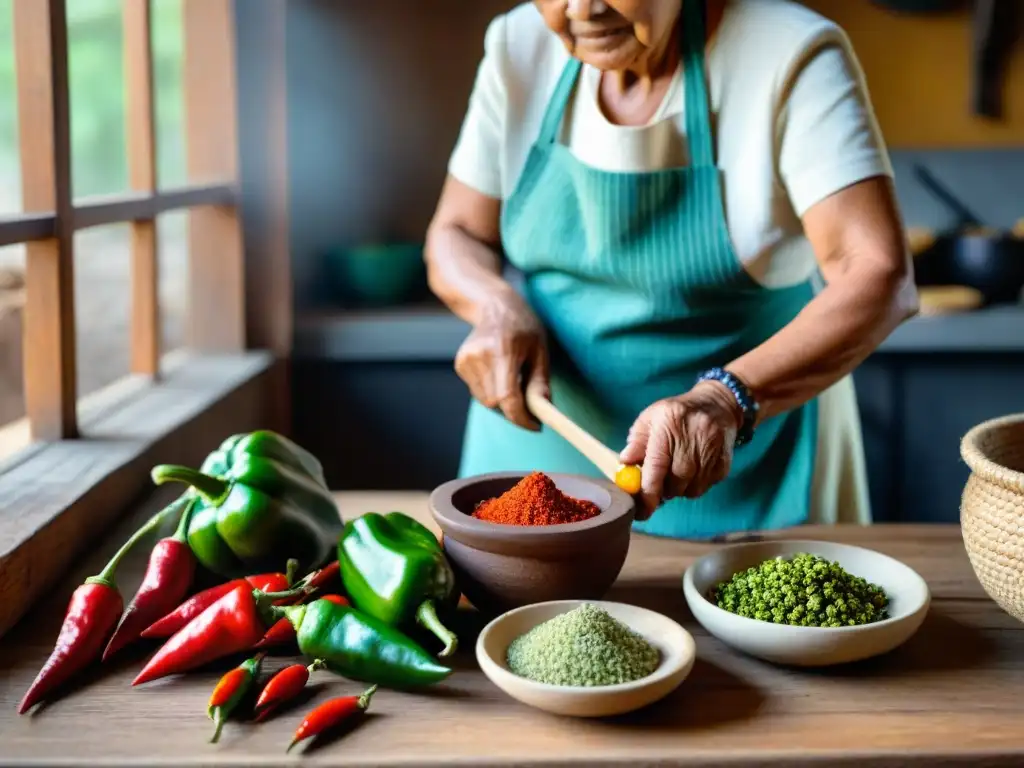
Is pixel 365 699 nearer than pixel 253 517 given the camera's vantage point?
Yes

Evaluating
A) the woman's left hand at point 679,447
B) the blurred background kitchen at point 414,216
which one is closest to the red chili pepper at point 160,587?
the woman's left hand at point 679,447

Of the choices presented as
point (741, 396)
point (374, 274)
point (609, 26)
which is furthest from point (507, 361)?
point (374, 274)

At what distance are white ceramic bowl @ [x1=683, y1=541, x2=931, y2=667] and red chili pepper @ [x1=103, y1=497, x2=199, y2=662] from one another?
523mm

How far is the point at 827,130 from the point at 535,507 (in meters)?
0.69

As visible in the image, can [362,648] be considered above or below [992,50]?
below

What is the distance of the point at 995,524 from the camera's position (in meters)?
1.06

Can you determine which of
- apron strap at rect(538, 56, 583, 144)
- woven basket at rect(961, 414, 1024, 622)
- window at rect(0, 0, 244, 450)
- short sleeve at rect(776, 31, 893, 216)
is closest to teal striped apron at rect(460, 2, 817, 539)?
apron strap at rect(538, 56, 583, 144)

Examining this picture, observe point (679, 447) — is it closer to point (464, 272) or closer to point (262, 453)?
point (262, 453)

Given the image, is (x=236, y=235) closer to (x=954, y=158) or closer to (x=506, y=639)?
(x=506, y=639)

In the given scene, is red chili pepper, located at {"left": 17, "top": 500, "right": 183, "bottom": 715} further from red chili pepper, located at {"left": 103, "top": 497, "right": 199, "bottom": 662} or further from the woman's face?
the woman's face

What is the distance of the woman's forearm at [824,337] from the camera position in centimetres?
143

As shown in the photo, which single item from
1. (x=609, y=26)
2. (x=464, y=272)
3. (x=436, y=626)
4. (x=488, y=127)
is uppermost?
(x=609, y=26)

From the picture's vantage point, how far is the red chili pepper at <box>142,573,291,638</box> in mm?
1104

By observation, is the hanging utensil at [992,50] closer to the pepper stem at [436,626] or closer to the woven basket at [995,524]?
the woven basket at [995,524]
